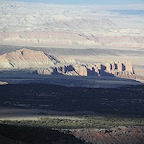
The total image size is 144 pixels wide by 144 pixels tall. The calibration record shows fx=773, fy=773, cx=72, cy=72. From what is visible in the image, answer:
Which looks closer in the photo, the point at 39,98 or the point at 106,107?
the point at 106,107

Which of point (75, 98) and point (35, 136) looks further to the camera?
point (75, 98)

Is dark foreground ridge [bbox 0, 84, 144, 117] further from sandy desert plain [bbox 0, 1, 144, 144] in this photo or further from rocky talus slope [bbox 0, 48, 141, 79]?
rocky talus slope [bbox 0, 48, 141, 79]

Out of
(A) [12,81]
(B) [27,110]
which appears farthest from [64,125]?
(A) [12,81]

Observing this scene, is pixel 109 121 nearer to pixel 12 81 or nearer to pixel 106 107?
pixel 106 107

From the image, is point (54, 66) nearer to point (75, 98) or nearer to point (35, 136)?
point (75, 98)


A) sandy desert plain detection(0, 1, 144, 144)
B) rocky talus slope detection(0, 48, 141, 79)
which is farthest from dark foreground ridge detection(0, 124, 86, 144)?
rocky talus slope detection(0, 48, 141, 79)

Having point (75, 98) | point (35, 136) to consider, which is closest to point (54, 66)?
point (75, 98)

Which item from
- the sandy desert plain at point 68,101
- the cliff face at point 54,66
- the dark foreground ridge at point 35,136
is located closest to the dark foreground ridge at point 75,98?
the sandy desert plain at point 68,101
